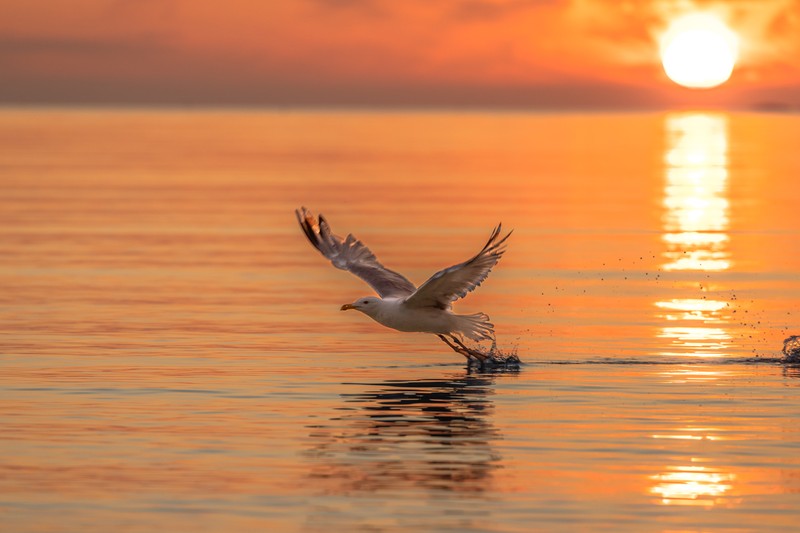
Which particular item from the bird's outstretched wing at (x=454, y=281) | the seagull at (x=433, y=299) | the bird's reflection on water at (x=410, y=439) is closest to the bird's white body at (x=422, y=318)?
the seagull at (x=433, y=299)

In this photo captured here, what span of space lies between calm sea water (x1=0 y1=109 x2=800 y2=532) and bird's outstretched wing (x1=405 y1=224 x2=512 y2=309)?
3.51 ft

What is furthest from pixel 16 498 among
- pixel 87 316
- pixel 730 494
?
pixel 87 316

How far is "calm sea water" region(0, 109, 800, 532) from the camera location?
15.9 meters

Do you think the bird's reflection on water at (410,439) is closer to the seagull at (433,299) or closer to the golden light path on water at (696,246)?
the seagull at (433,299)

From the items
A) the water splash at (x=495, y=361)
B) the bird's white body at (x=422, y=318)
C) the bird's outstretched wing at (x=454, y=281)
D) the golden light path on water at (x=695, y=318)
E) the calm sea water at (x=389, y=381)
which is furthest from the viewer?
the water splash at (x=495, y=361)

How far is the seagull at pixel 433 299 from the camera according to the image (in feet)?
71.0

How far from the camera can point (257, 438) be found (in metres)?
18.8

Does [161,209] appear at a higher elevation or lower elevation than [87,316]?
higher

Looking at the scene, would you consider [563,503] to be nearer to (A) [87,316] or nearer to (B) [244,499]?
(B) [244,499]

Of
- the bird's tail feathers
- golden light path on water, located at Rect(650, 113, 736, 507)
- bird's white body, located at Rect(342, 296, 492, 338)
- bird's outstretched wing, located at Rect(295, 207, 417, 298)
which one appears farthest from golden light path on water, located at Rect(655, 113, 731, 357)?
bird's outstretched wing, located at Rect(295, 207, 417, 298)

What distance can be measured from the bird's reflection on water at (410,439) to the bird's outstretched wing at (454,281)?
1.07m

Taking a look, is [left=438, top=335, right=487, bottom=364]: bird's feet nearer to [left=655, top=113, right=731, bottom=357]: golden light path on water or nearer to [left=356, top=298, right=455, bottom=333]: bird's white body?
[left=356, top=298, right=455, bottom=333]: bird's white body

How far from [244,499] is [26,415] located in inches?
191

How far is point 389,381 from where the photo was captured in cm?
2272
